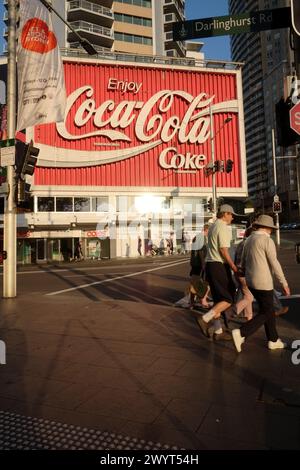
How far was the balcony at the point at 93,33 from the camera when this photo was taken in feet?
148

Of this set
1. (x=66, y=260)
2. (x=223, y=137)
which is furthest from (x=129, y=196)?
(x=223, y=137)

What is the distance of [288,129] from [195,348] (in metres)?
3.04

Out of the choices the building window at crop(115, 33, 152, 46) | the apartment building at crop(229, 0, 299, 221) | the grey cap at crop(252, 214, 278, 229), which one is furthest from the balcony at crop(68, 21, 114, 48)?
the apartment building at crop(229, 0, 299, 221)

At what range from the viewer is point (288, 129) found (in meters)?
4.32

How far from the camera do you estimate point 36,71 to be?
9.62 metres

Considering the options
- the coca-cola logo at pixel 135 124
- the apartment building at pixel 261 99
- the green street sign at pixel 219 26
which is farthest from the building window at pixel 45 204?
the apartment building at pixel 261 99

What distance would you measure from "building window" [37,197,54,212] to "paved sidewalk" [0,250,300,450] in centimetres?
2408

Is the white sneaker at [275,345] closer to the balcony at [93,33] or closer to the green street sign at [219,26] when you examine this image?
the green street sign at [219,26]

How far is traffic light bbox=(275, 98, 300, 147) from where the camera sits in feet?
13.8

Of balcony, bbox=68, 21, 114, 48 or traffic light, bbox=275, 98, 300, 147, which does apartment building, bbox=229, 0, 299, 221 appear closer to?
balcony, bbox=68, 21, 114, 48

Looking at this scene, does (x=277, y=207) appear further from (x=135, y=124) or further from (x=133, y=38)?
(x=133, y=38)

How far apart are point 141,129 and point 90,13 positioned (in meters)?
23.4
